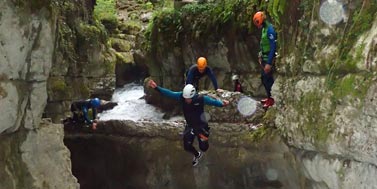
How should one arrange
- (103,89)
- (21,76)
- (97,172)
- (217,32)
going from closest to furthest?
(21,76), (97,172), (217,32), (103,89)

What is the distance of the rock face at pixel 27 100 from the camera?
24.6ft

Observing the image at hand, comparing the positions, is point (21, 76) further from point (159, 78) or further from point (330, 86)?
point (159, 78)

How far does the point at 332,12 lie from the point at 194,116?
3.76 meters

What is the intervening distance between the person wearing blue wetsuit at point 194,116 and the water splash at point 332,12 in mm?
2901

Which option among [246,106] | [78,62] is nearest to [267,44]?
[246,106]

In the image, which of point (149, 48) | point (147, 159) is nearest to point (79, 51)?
point (149, 48)

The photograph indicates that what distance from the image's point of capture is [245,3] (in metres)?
15.3

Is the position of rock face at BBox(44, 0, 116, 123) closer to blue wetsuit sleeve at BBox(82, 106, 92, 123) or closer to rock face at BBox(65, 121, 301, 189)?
blue wetsuit sleeve at BBox(82, 106, 92, 123)

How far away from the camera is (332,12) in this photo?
294 inches

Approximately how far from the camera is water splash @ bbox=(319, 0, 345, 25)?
734 centimetres

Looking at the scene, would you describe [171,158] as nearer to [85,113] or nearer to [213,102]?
[213,102]

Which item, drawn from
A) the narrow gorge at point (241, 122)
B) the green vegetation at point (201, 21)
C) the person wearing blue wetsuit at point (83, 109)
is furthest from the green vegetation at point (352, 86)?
the green vegetation at point (201, 21)

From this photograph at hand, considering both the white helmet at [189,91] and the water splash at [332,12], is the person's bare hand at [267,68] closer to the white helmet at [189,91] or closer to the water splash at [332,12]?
the white helmet at [189,91]

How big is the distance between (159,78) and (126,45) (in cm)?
865
